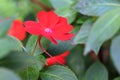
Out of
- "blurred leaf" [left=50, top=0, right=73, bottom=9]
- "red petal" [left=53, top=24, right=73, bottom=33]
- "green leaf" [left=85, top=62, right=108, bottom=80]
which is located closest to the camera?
"red petal" [left=53, top=24, right=73, bottom=33]

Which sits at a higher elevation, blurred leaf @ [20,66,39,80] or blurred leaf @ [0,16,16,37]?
blurred leaf @ [0,16,16,37]

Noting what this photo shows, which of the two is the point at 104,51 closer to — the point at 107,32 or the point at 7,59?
the point at 107,32

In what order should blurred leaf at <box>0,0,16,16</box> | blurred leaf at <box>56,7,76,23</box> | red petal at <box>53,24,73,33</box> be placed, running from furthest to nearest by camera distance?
blurred leaf at <box>0,0,16,16</box>, blurred leaf at <box>56,7,76,23</box>, red petal at <box>53,24,73,33</box>

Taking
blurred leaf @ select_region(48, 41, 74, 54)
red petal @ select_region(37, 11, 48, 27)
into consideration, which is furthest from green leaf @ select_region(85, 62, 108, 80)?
red petal @ select_region(37, 11, 48, 27)

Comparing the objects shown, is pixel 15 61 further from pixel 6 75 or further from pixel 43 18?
pixel 43 18

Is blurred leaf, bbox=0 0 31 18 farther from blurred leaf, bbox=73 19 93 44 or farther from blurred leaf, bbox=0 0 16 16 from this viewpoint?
blurred leaf, bbox=73 19 93 44

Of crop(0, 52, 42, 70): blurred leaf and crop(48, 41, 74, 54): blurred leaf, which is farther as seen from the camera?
crop(48, 41, 74, 54): blurred leaf
